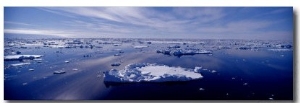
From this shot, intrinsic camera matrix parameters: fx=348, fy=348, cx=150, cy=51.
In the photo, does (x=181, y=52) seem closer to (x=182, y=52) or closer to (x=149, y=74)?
(x=182, y=52)

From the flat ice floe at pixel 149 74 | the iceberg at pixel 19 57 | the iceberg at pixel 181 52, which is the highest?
the iceberg at pixel 181 52

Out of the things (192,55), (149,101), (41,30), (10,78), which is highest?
(41,30)

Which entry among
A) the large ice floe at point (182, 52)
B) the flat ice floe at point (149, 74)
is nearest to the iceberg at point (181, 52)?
the large ice floe at point (182, 52)

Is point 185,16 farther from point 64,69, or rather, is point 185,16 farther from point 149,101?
point 64,69

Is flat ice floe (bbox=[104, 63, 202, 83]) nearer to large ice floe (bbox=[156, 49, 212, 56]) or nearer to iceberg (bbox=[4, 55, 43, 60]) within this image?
large ice floe (bbox=[156, 49, 212, 56])

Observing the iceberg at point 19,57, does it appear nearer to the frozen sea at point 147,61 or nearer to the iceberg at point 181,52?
the frozen sea at point 147,61

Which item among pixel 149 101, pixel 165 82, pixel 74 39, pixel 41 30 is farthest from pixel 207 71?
pixel 41 30
